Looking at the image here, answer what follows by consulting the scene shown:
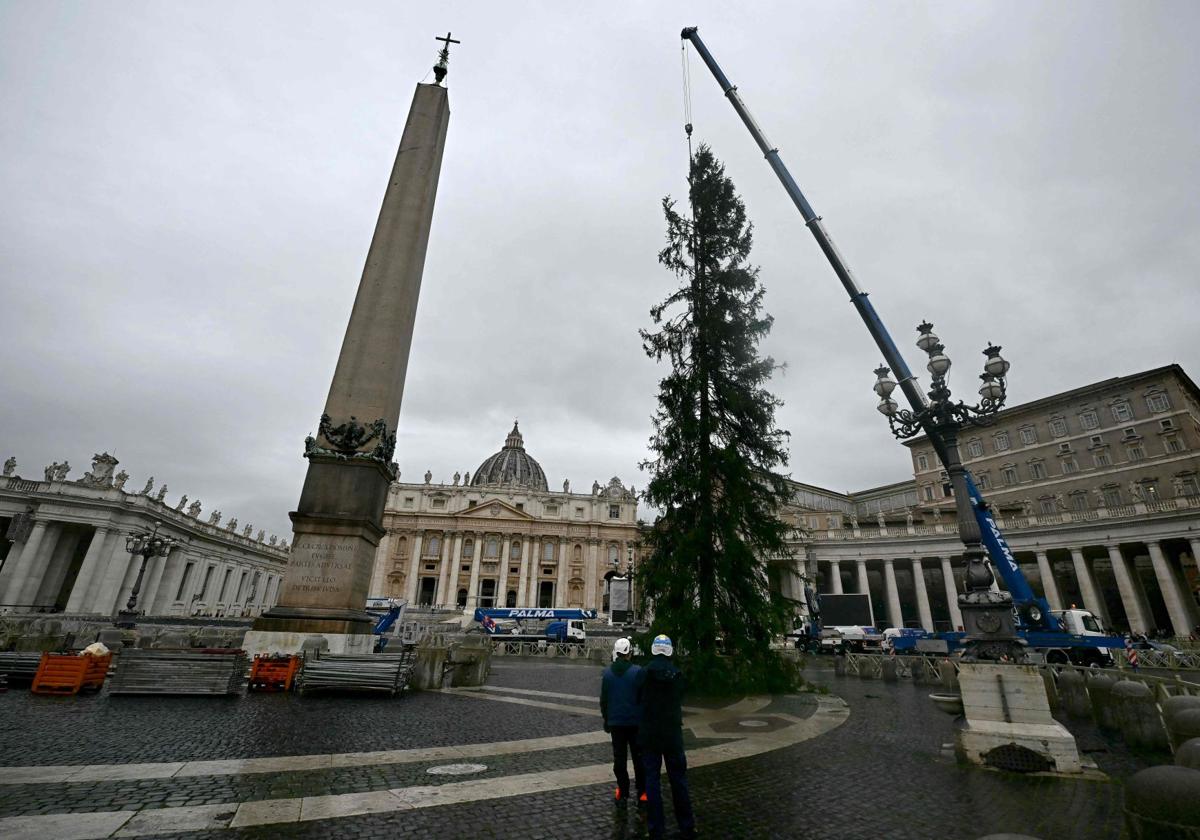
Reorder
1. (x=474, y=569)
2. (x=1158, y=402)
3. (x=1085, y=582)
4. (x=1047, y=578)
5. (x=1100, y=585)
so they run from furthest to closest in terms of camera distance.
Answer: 1. (x=474, y=569)
2. (x=1100, y=585)
3. (x=1158, y=402)
4. (x=1047, y=578)
5. (x=1085, y=582)

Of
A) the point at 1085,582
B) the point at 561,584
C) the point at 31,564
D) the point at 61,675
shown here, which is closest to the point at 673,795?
the point at 61,675

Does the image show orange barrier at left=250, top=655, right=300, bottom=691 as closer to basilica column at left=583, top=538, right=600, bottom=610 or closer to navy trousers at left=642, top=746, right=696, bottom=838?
navy trousers at left=642, top=746, right=696, bottom=838

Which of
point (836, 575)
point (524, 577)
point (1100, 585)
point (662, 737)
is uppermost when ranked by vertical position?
point (524, 577)

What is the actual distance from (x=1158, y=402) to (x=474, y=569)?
77782mm

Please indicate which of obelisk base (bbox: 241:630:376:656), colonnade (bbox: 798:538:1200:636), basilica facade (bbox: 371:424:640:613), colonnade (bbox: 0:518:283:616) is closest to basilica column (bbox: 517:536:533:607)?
basilica facade (bbox: 371:424:640:613)

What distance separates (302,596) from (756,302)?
13725mm

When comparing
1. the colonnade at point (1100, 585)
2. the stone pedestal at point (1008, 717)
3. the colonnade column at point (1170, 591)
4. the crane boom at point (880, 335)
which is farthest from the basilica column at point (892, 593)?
the stone pedestal at point (1008, 717)

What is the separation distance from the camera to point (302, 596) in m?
11.3

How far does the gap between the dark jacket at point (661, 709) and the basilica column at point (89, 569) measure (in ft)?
193

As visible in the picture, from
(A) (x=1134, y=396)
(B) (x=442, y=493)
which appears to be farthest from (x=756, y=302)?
(B) (x=442, y=493)

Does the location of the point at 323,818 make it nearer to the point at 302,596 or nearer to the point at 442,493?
the point at 302,596

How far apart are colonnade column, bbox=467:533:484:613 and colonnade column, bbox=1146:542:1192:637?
71.4 meters

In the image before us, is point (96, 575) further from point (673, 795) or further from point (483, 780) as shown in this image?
point (673, 795)

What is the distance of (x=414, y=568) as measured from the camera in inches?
3199
